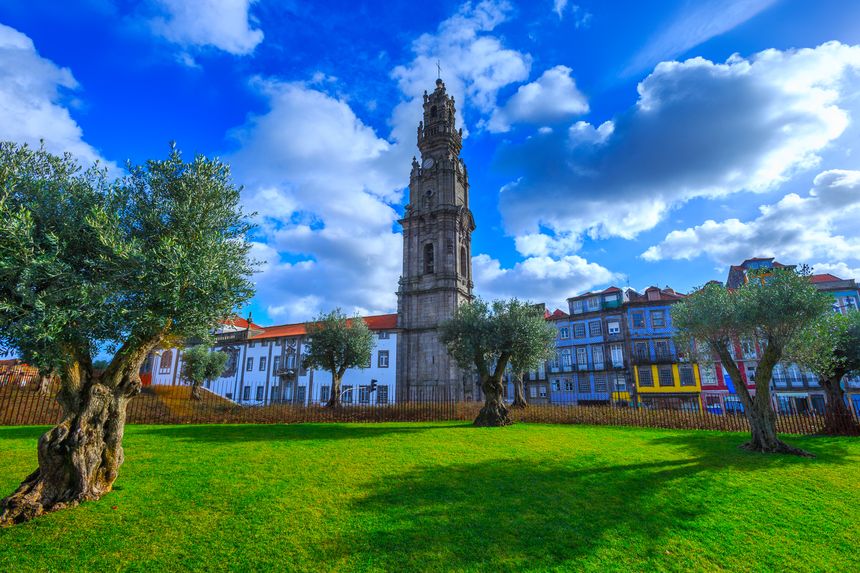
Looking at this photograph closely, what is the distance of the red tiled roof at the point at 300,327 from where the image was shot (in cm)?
5031

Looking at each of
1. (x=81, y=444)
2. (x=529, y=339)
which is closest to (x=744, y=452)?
(x=529, y=339)

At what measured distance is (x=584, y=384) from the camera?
46.7 m

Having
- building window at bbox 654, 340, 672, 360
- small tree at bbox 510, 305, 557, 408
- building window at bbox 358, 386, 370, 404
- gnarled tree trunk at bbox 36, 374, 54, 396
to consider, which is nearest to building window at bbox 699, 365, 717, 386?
building window at bbox 654, 340, 672, 360

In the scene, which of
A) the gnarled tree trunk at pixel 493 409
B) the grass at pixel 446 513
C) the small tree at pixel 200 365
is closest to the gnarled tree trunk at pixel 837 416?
the grass at pixel 446 513

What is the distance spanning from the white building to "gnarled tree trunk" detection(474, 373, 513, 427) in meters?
25.0

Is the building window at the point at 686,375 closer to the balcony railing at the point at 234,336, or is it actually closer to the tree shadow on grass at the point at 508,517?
the tree shadow on grass at the point at 508,517

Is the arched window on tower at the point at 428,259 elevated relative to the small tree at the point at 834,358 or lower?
elevated

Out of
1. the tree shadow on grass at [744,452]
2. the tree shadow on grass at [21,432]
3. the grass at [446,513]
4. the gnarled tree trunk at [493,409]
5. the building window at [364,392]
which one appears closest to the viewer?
the grass at [446,513]

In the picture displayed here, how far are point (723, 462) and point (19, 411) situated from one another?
91.5 feet

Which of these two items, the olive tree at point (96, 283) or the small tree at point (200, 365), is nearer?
the olive tree at point (96, 283)

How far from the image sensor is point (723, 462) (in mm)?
12203

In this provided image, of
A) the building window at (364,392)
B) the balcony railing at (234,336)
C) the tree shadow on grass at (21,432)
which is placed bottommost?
the tree shadow on grass at (21,432)

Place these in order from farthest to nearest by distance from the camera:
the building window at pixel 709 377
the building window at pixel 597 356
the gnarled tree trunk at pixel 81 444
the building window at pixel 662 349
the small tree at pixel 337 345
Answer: the building window at pixel 597 356 → the building window at pixel 662 349 → the building window at pixel 709 377 → the small tree at pixel 337 345 → the gnarled tree trunk at pixel 81 444

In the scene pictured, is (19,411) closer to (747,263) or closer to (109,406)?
(109,406)
